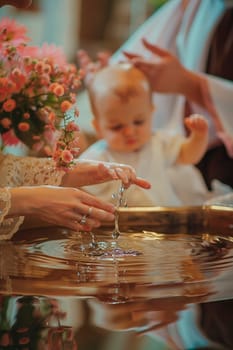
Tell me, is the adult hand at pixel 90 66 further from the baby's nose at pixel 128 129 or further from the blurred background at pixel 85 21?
the blurred background at pixel 85 21

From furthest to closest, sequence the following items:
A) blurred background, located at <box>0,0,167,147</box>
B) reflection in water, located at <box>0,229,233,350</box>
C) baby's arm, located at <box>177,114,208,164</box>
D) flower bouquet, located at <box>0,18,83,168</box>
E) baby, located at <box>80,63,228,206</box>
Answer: blurred background, located at <box>0,0,167,147</box> → baby's arm, located at <box>177,114,208,164</box> → baby, located at <box>80,63,228,206</box> → flower bouquet, located at <box>0,18,83,168</box> → reflection in water, located at <box>0,229,233,350</box>

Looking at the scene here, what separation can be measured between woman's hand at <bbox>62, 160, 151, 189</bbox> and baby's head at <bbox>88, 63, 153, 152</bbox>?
27 centimetres

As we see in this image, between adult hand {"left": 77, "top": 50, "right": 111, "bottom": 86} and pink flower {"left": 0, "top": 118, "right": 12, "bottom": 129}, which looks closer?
pink flower {"left": 0, "top": 118, "right": 12, "bottom": 129}

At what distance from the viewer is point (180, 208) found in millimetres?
825

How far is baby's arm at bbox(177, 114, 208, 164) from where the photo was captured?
3.57ft

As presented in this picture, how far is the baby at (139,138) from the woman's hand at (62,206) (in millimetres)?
222

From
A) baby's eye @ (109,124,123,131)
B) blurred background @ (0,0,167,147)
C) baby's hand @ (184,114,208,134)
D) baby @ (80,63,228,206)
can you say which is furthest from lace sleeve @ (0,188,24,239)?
blurred background @ (0,0,167,147)

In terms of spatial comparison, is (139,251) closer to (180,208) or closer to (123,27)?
(180,208)

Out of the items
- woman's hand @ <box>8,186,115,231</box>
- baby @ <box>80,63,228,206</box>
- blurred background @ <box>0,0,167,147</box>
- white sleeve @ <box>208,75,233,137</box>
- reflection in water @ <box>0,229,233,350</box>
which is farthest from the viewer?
blurred background @ <box>0,0,167,147</box>

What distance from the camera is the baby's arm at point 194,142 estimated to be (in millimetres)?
1089

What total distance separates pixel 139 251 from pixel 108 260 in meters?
0.04

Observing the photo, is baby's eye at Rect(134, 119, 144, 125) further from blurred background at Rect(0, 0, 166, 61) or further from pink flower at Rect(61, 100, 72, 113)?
blurred background at Rect(0, 0, 166, 61)

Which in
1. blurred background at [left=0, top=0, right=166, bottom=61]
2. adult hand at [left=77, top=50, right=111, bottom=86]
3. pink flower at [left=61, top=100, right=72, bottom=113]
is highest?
pink flower at [left=61, top=100, right=72, bottom=113]

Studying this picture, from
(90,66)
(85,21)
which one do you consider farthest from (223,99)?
(85,21)
